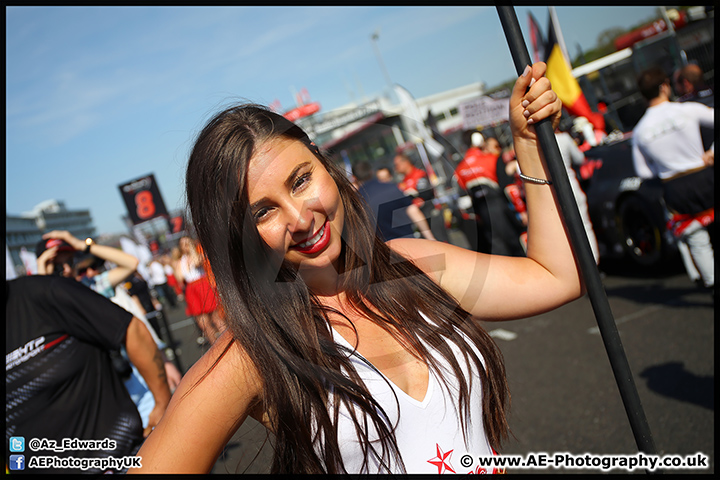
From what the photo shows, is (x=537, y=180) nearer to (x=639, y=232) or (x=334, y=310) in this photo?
(x=334, y=310)

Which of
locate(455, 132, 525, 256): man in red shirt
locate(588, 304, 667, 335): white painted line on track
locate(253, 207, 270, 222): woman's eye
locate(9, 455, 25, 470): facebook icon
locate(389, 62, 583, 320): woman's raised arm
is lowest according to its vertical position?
locate(588, 304, 667, 335): white painted line on track

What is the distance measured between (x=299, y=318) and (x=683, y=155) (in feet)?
13.3

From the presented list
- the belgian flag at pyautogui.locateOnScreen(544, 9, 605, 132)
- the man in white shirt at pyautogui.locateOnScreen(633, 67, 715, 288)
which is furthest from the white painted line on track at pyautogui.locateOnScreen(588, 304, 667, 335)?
the belgian flag at pyautogui.locateOnScreen(544, 9, 605, 132)

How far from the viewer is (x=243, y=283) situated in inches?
54.8

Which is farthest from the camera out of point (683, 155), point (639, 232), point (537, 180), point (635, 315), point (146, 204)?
point (146, 204)

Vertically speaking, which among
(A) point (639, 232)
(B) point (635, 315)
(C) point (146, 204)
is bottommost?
(B) point (635, 315)

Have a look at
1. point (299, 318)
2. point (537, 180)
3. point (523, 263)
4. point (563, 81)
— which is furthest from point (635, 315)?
point (299, 318)

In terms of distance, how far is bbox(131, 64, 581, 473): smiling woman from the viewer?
1.27 metres

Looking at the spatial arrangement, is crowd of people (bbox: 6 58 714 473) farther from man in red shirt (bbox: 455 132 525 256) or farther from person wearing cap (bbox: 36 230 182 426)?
man in red shirt (bbox: 455 132 525 256)

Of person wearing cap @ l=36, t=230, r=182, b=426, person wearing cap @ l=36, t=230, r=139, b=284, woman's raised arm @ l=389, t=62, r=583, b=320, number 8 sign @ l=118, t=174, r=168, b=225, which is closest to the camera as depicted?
woman's raised arm @ l=389, t=62, r=583, b=320

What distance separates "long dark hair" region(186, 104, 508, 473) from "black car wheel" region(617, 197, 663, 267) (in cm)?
497

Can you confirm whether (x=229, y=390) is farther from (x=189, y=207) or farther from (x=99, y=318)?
(x=99, y=318)

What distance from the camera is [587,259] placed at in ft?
4.33

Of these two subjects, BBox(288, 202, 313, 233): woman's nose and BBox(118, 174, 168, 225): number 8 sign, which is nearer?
BBox(288, 202, 313, 233): woman's nose
